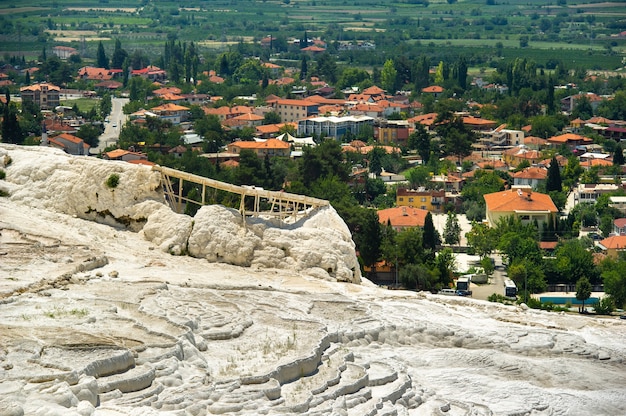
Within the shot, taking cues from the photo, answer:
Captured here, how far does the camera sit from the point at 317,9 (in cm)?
19638

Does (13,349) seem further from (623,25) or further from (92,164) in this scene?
(623,25)

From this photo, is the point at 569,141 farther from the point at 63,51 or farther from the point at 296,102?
the point at 63,51

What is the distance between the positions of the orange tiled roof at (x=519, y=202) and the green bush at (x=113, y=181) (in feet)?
82.5

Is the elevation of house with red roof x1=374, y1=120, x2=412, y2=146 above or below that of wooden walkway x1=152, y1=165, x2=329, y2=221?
below

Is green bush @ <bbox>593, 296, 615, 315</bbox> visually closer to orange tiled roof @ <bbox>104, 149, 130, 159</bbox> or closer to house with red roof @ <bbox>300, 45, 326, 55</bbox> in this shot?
orange tiled roof @ <bbox>104, 149, 130, 159</bbox>

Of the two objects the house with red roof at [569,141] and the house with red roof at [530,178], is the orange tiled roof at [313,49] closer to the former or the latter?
the house with red roof at [569,141]

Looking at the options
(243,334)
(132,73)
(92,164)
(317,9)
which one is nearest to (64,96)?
(132,73)

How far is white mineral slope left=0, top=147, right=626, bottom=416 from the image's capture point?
1730cm

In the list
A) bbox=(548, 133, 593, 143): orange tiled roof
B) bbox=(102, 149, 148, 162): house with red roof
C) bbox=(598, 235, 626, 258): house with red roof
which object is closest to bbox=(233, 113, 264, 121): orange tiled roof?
bbox=(548, 133, 593, 143): orange tiled roof

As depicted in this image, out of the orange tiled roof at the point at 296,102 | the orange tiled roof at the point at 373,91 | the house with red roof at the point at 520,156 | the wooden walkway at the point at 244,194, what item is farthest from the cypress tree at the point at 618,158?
the wooden walkway at the point at 244,194

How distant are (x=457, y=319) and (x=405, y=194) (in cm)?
3220

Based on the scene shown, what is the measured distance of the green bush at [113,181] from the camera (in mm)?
25578

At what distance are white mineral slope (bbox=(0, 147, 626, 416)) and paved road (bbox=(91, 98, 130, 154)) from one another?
4009 centimetres

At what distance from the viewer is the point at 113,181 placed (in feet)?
84.0
